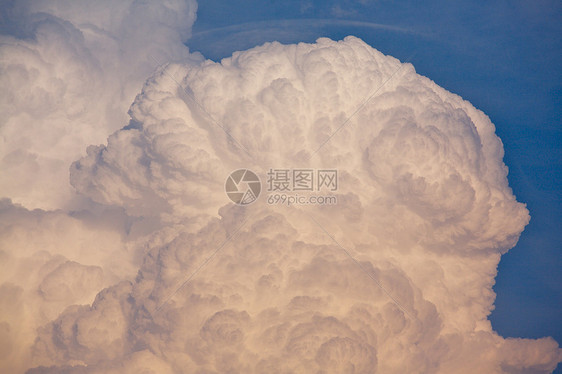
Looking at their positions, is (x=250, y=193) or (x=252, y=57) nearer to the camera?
(x=252, y=57)

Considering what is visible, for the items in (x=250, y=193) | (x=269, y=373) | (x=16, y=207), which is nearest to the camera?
(x=269, y=373)

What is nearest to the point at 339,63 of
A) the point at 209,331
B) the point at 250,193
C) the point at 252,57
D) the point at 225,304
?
the point at 252,57

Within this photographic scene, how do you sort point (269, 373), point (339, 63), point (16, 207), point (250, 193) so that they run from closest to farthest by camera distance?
point (269, 373), point (339, 63), point (250, 193), point (16, 207)

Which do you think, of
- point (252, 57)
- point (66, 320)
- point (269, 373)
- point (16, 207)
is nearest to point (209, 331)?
point (269, 373)

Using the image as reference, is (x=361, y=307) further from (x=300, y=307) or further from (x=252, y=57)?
(x=252, y=57)

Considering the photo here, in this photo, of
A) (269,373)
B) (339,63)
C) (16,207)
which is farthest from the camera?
(16,207)

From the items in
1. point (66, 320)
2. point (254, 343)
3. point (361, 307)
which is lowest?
point (66, 320)

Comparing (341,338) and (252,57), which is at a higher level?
(252,57)

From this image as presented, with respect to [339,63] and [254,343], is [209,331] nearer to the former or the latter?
[254,343]

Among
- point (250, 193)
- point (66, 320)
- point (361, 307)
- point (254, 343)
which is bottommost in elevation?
point (66, 320)
